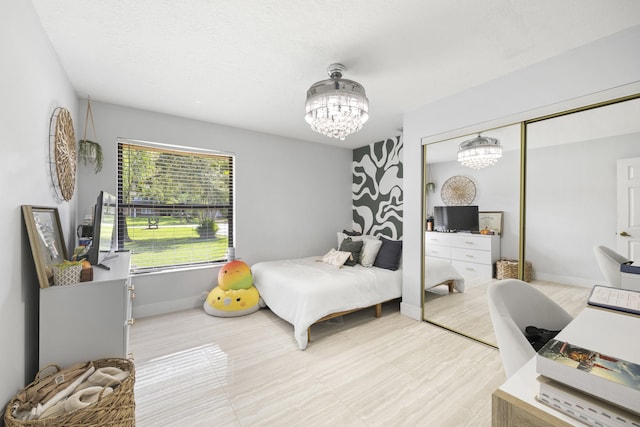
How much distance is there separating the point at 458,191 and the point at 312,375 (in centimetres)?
234

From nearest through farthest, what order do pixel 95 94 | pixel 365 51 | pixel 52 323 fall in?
pixel 52 323, pixel 365 51, pixel 95 94

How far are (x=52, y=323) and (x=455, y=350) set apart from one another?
3.03 m

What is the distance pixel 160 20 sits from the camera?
172 centimetres

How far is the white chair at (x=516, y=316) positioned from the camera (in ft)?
3.57

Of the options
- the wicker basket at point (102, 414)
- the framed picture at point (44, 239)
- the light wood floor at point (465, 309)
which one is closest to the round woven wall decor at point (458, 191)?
the light wood floor at point (465, 309)

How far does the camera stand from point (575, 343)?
84 cm

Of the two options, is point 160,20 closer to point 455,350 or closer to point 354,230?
point 455,350

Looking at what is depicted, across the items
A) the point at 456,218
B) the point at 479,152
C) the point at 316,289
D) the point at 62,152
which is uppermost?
the point at 479,152

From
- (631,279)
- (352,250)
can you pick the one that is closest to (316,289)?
(352,250)

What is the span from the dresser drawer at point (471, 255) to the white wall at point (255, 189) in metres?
2.29

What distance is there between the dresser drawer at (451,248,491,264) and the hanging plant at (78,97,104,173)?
4097mm

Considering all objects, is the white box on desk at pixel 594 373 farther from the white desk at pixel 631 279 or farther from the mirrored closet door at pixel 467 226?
the mirrored closet door at pixel 467 226

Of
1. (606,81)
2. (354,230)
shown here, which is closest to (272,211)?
(354,230)

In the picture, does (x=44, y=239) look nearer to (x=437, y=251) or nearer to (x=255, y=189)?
(x=255, y=189)
